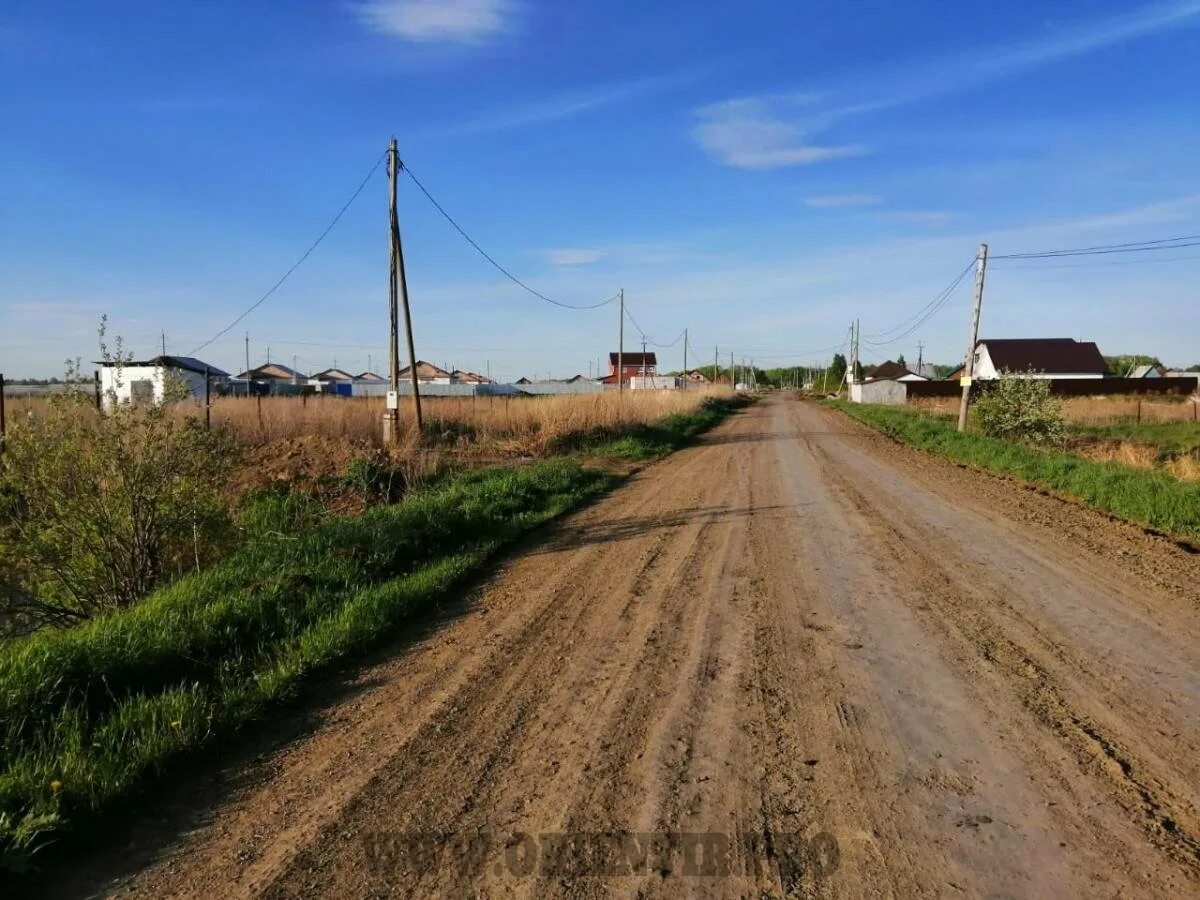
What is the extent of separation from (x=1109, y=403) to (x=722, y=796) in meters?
46.1

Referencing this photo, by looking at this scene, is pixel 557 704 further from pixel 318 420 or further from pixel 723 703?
pixel 318 420

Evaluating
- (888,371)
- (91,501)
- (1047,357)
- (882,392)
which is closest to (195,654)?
(91,501)

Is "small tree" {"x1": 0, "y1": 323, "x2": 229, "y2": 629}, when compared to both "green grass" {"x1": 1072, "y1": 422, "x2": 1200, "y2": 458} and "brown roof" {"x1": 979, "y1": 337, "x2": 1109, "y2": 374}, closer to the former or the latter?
"green grass" {"x1": 1072, "y1": 422, "x2": 1200, "y2": 458}

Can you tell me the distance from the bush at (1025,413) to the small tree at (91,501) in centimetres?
2385

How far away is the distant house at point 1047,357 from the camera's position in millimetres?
75375

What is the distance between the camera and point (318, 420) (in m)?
19.6

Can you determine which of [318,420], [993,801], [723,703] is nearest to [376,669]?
[723,703]

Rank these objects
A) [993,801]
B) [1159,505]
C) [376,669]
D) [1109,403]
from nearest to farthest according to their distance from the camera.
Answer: [993,801]
[376,669]
[1159,505]
[1109,403]

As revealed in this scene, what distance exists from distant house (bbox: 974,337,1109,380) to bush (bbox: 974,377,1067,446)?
5362 cm

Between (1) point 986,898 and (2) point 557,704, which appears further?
(2) point 557,704

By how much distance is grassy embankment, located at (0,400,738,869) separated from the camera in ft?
11.3

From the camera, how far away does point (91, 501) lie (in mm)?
6305

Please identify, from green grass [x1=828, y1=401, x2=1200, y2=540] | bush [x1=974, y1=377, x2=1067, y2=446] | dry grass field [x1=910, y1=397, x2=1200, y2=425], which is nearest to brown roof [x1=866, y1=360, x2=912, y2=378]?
dry grass field [x1=910, y1=397, x2=1200, y2=425]


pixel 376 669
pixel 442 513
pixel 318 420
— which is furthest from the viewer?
pixel 318 420
